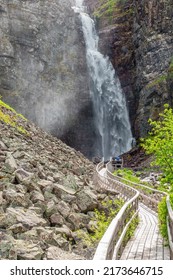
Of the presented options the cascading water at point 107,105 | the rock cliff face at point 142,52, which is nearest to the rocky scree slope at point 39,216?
the rock cliff face at point 142,52

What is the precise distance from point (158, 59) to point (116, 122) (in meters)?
14.4

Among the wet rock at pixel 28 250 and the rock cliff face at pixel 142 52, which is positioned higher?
the rock cliff face at pixel 142 52

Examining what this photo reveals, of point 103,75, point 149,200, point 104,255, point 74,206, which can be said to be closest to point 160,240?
point 74,206

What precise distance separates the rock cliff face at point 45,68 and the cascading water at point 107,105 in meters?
1.78

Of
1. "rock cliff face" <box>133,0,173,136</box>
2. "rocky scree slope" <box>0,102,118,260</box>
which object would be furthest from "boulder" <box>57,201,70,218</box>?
"rock cliff face" <box>133,0,173,136</box>

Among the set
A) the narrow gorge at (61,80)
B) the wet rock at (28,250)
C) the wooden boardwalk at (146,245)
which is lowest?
the wooden boardwalk at (146,245)

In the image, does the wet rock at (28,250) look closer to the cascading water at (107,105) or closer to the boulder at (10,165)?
the boulder at (10,165)

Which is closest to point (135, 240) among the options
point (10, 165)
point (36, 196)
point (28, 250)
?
point (36, 196)

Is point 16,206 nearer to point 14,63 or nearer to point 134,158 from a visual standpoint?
point 134,158

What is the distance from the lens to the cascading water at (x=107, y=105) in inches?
2837

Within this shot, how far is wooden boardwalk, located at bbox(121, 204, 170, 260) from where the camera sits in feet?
38.5

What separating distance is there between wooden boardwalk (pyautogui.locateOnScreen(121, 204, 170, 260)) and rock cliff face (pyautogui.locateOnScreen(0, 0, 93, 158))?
2163 inches

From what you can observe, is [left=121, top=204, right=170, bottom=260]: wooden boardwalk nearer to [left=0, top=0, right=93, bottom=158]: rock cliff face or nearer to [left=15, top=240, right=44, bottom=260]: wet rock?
[left=15, top=240, right=44, bottom=260]: wet rock

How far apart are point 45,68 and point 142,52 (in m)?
19.1
